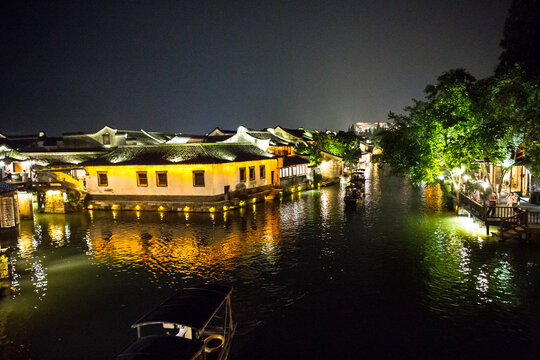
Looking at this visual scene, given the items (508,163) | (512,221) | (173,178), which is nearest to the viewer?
(512,221)

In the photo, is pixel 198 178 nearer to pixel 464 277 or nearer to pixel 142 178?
pixel 142 178

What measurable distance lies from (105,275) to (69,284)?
5.37 feet

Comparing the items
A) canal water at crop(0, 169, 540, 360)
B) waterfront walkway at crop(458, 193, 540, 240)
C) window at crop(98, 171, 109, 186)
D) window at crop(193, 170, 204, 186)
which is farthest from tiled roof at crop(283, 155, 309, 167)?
waterfront walkway at crop(458, 193, 540, 240)

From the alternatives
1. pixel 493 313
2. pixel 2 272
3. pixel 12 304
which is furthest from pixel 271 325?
pixel 2 272

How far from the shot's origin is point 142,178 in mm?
37094

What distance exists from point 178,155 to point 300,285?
2475cm

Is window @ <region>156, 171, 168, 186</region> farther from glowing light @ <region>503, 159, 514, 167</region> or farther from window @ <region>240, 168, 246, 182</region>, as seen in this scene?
glowing light @ <region>503, 159, 514, 167</region>

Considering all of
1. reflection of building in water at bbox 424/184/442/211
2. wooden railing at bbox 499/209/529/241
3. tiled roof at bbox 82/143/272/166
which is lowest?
reflection of building in water at bbox 424/184/442/211

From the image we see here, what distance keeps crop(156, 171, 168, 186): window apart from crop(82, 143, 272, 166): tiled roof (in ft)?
3.83

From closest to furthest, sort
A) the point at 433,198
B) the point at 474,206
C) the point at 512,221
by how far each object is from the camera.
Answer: the point at 512,221 → the point at 474,206 → the point at 433,198

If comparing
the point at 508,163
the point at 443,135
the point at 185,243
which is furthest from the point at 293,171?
the point at 185,243

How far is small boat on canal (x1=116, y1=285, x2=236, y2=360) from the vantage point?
311 inches

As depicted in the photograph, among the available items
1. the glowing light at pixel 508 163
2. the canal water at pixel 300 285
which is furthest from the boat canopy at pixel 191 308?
the glowing light at pixel 508 163

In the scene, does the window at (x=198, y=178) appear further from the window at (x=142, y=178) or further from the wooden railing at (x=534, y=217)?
the wooden railing at (x=534, y=217)
